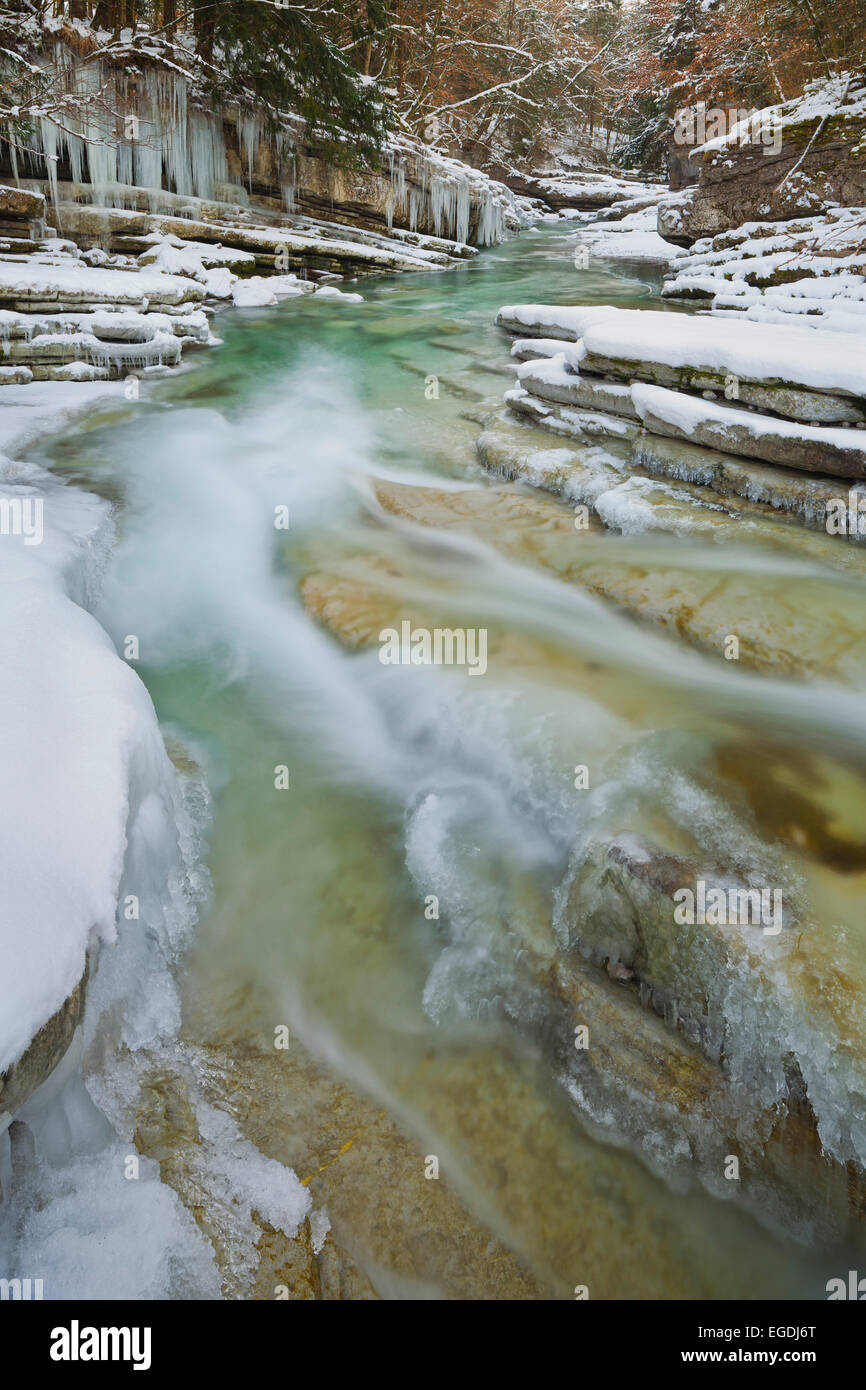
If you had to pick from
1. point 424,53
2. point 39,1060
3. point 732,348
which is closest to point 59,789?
point 39,1060

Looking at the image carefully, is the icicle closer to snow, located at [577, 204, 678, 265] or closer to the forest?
the forest

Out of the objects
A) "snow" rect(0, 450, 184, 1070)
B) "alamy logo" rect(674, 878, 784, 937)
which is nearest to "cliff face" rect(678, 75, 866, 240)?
"alamy logo" rect(674, 878, 784, 937)

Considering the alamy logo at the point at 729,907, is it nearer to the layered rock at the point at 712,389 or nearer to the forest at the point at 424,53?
the layered rock at the point at 712,389

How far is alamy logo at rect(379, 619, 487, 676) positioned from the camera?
4145mm

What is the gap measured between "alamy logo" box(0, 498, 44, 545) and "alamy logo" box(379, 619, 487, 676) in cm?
235

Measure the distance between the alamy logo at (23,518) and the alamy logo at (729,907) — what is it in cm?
429

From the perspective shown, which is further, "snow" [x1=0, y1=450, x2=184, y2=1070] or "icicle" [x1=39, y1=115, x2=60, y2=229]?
"icicle" [x1=39, y1=115, x2=60, y2=229]

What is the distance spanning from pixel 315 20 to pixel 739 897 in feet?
68.4

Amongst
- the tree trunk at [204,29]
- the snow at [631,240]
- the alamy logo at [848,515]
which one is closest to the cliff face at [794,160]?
the snow at [631,240]

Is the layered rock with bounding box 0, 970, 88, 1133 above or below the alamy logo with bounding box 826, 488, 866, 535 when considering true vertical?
below

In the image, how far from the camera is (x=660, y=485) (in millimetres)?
5637
